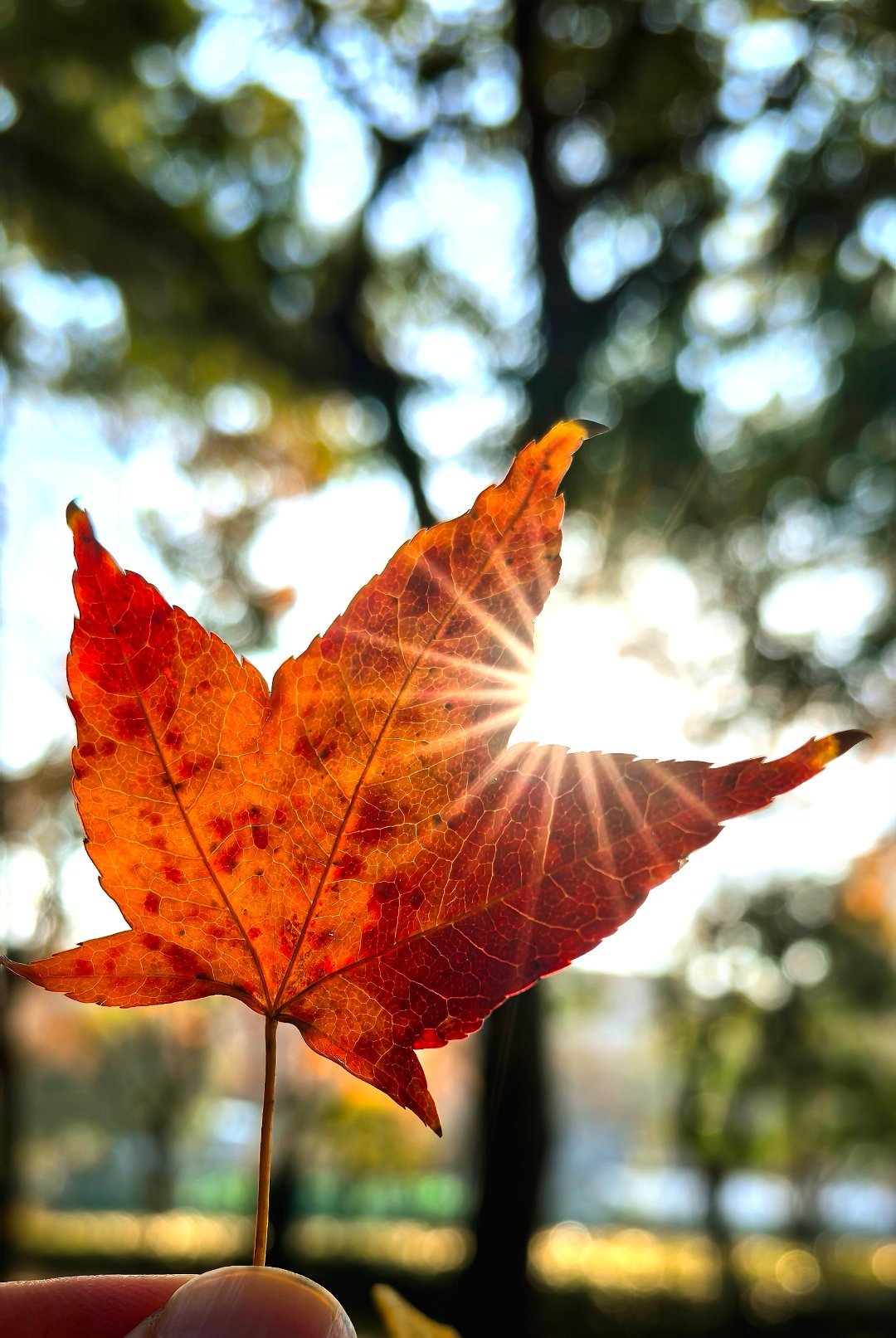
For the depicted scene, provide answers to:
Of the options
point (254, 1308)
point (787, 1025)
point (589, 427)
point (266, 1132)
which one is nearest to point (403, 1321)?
point (254, 1308)

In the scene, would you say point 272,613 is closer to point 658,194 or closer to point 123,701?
point 123,701

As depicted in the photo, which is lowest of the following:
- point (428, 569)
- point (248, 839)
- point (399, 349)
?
point (248, 839)

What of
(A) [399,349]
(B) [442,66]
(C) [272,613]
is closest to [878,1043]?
(A) [399,349]

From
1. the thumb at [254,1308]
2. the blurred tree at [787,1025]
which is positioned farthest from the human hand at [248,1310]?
the blurred tree at [787,1025]

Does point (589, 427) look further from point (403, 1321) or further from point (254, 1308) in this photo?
point (403, 1321)

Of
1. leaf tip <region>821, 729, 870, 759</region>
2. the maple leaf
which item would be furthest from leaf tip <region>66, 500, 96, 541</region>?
leaf tip <region>821, 729, 870, 759</region>

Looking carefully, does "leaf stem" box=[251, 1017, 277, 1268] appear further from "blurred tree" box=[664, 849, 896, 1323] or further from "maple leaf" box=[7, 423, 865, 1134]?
"blurred tree" box=[664, 849, 896, 1323]

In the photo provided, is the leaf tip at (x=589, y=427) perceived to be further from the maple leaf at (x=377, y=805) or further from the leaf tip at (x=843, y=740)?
the leaf tip at (x=843, y=740)
